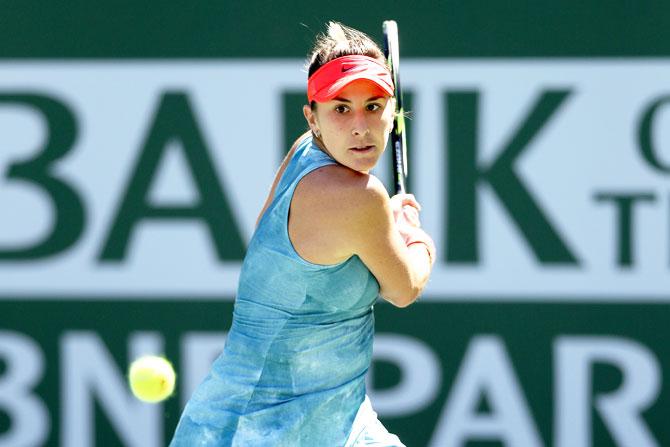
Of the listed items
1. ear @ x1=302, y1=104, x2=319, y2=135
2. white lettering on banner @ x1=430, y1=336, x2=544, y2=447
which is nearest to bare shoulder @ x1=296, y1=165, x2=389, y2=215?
ear @ x1=302, y1=104, x2=319, y2=135

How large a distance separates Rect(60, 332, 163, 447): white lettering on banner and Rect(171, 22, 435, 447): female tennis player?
73.3 inches

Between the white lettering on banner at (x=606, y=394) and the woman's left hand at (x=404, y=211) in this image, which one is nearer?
the woman's left hand at (x=404, y=211)

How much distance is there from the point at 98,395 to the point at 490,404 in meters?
1.35

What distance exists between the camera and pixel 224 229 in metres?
4.35

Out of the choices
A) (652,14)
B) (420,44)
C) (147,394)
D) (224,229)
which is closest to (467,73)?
(420,44)

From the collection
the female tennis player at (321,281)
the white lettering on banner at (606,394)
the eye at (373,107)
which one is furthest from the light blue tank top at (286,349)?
the white lettering on banner at (606,394)

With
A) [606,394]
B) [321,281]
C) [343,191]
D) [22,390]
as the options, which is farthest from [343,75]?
[22,390]

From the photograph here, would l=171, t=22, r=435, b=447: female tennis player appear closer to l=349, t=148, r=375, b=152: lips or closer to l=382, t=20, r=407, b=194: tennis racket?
l=349, t=148, r=375, b=152: lips

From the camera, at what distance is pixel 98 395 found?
14.4 ft

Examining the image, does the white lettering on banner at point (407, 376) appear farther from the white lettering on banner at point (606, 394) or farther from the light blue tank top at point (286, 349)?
the light blue tank top at point (286, 349)

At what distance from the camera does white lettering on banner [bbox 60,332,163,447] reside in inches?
172

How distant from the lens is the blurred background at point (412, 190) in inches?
168

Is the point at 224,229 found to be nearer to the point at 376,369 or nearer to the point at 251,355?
the point at 376,369

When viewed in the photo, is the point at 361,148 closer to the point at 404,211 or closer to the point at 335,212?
the point at 335,212
